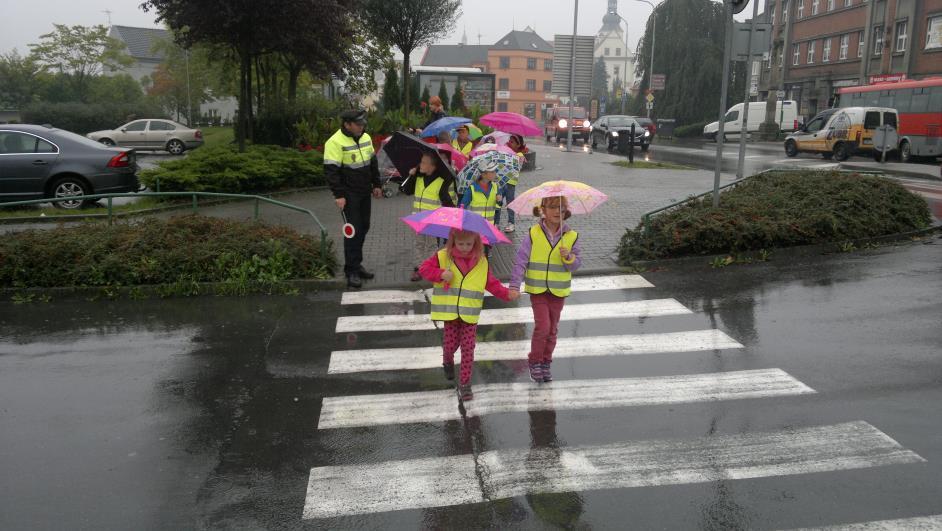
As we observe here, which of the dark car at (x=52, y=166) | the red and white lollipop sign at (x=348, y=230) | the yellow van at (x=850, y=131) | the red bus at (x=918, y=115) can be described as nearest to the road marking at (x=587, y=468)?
the red and white lollipop sign at (x=348, y=230)

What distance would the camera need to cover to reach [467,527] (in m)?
4.14

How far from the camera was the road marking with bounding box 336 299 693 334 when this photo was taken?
7.91 meters

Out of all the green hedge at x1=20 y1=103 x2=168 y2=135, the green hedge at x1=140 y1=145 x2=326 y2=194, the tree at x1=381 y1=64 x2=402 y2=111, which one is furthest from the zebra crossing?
the green hedge at x1=20 y1=103 x2=168 y2=135

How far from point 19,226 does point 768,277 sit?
10.6 m

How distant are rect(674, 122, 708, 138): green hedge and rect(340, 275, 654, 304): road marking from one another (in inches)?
1755

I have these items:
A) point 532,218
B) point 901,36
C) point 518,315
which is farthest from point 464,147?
point 901,36

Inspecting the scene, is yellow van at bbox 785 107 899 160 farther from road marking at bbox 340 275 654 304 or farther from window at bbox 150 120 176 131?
window at bbox 150 120 176 131

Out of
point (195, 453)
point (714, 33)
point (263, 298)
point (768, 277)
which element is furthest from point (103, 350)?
point (714, 33)

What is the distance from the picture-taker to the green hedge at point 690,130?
5166cm

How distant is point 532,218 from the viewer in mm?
13383

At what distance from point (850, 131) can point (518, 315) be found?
83.0 feet

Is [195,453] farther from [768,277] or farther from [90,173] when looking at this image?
[90,173]

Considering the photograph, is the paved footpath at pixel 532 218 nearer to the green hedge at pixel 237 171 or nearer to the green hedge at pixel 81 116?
the green hedge at pixel 237 171

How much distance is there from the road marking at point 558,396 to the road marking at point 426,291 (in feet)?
9.31
